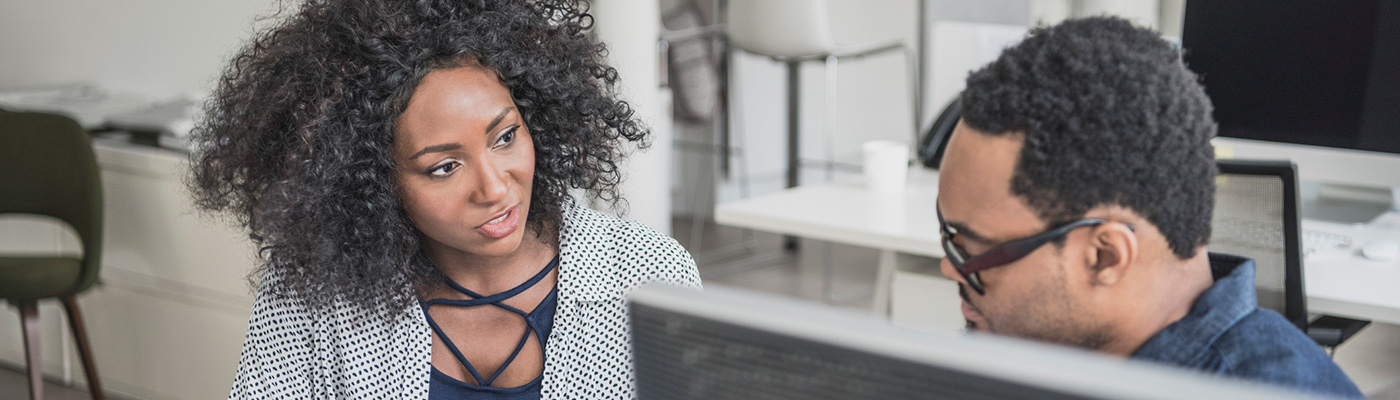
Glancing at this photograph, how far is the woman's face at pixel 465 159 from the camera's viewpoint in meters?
1.22

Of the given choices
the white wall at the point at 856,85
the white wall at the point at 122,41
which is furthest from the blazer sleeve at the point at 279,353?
the white wall at the point at 856,85

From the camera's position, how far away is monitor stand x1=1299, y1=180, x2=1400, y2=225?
7.27 feet

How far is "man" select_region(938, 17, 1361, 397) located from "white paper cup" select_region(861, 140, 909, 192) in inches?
63.2

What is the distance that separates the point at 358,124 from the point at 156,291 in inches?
73.6

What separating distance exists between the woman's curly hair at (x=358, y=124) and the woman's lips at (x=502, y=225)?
12 cm

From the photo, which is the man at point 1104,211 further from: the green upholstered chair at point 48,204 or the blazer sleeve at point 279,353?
the green upholstered chair at point 48,204

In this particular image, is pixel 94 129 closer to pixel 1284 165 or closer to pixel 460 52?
pixel 460 52

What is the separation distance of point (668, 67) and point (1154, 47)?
3.72 m

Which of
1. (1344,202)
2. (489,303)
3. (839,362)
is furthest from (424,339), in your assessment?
(1344,202)

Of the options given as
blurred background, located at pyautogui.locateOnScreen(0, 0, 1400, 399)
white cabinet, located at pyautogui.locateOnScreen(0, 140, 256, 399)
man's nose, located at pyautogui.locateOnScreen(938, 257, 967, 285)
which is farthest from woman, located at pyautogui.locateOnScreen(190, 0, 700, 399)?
white cabinet, located at pyautogui.locateOnScreen(0, 140, 256, 399)

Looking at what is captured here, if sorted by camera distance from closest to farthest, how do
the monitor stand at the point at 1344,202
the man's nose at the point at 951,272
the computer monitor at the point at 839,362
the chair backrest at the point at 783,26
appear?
the computer monitor at the point at 839,362, the man's nose at the point at 951,272, the monitor stand at the point at 1344,202, the chair backrest at the point at 783,26

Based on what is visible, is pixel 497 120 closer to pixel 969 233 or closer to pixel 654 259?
pixel 654 259

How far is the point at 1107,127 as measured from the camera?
736 millimetres

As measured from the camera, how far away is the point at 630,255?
136 cm
